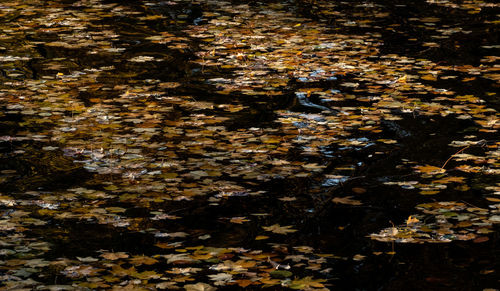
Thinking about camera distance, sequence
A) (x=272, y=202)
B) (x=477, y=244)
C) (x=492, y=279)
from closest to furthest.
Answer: (x=492, y=279) → (x=477, y=244) → (x=272, y=202)

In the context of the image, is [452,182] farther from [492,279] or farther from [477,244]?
[492,279]

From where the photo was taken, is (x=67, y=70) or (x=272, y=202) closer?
(x=272, y=202)

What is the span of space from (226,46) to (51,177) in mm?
3552

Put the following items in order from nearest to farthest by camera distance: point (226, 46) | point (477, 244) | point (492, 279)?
1. point (492, 279)
2. point (477, 244)
3. point (226, 46)

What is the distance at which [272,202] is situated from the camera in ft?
14.5

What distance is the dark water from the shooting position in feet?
12.2

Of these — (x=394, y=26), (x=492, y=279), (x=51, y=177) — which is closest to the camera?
(x=492, y=279)

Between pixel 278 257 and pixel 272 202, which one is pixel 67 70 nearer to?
pixel 272 202

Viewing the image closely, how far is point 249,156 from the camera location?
5.04 metres

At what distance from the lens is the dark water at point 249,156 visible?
3727mm

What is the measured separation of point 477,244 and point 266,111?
2.45 metres

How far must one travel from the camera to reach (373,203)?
4.44 m

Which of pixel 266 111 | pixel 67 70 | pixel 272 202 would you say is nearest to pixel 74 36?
pixel 67 70

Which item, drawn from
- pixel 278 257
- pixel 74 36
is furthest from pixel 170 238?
pixel 74 36
